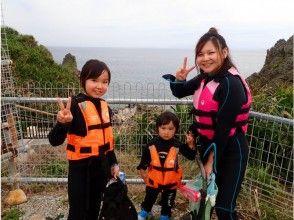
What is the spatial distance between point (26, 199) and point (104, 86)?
2.22m

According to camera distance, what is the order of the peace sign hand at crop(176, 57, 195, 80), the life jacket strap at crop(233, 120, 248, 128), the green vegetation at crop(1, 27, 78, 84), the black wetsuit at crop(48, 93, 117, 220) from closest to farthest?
the life jacket strap at crop(233, 120, 248, 128)
the black wetsuit at crop(48, 93, 117, 220)
the peace sign hand at crop(176, 57, 195, 80)
the green vegetation at crop(1, 27, 78, 84)

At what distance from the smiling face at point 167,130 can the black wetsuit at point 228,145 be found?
664mm

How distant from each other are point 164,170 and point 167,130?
408 millimetres

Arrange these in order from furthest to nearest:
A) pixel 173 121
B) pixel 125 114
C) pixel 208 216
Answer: pixel 125 114, pixel 173 121, pixel 208 216

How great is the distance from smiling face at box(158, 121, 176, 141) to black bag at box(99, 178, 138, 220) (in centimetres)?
75

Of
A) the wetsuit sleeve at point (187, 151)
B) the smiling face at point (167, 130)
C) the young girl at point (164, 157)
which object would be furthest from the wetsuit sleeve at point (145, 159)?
the wetsuit sleeve at point (187, 151)

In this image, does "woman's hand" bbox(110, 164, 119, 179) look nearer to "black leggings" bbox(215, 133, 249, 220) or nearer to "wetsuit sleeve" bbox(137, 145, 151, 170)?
"wetsuit sleeve" bbox(137, 145, 151, 170)

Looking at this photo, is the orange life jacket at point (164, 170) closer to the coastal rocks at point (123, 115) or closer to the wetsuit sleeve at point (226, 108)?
the wetsuit sleeve at point (226, 108)

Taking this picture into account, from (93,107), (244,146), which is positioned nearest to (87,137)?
(93,107)

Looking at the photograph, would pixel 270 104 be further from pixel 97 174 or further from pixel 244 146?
pixel 97 174

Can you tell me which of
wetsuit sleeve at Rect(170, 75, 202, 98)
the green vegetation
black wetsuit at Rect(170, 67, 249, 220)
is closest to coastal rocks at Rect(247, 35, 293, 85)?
the green vegetation

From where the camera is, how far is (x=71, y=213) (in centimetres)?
354

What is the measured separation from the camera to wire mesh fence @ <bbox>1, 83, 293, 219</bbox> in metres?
4.46

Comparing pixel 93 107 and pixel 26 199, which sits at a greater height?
pixel 93 107
